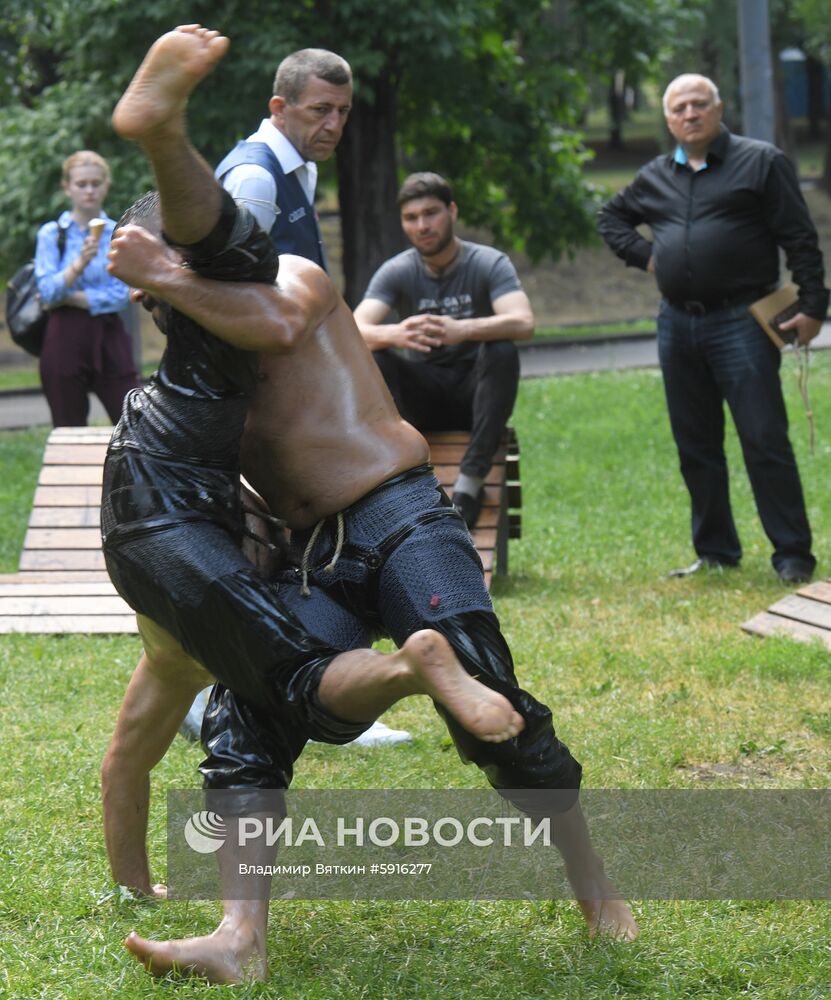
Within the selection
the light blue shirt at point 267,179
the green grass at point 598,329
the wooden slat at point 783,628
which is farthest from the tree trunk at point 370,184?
the light blue shirt at point 267,179

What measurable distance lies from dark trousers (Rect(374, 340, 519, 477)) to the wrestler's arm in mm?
4117

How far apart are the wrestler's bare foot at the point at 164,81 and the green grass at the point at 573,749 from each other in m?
1.75

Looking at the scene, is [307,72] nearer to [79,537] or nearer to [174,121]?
[174,121]

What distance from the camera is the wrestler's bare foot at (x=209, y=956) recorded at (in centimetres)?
321

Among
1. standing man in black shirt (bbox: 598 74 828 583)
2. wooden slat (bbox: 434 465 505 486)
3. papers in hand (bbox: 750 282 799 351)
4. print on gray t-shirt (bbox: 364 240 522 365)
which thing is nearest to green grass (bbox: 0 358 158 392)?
print on gray t-shirt (bbox: 364 240 522 365)

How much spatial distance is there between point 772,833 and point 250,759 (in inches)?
63.2

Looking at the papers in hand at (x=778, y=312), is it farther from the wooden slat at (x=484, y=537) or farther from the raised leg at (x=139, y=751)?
the raised leg at (x=139, y=751)

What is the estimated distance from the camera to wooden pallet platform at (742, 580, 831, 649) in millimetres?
6191

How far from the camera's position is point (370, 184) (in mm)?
16312

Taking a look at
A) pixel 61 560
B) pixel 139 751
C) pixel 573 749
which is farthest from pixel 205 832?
pixel 61 560

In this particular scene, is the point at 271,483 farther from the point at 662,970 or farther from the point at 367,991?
the point at 662,970

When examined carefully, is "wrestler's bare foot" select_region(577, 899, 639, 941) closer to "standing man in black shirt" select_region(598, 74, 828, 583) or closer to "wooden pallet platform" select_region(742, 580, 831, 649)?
"wooden pallet platform" select_region(742, 580, 831, 649)

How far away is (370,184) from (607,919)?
13518 mm

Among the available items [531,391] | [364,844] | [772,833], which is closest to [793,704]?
[772,833]
